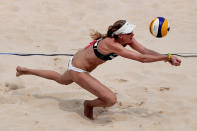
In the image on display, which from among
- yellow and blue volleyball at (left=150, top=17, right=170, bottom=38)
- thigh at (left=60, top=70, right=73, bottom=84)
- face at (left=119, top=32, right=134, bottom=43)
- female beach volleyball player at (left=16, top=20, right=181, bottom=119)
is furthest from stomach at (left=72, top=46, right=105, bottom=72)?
yellow and blue volleyball at (left=150, top=17, right=170, bottom=38)

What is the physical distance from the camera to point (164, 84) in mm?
5582

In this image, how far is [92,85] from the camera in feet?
14.2

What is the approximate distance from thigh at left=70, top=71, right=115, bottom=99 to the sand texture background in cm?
31

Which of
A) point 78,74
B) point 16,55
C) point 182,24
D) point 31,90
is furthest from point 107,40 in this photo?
point 182,24

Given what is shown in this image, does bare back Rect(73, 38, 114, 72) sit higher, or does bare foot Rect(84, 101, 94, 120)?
bare back Rect(73, 38, 114, 72)

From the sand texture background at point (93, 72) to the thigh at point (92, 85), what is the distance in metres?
0.31

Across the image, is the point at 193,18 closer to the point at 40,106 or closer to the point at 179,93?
the point at 179,93

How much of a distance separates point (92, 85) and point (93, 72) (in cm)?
171

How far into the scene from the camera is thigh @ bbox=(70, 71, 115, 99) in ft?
14.1

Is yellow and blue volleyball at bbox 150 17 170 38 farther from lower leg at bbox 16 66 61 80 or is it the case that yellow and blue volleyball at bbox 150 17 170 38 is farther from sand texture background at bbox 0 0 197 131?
lower leg at bbox 16 66 61 80

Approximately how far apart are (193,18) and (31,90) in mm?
4307

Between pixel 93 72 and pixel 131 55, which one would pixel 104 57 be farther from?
pixel 93 72

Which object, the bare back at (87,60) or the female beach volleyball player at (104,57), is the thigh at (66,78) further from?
the bare back at (87,60)

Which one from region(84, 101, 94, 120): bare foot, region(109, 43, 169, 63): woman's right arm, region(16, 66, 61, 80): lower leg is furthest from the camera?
region(16, 66, 61, 80): lower leg
